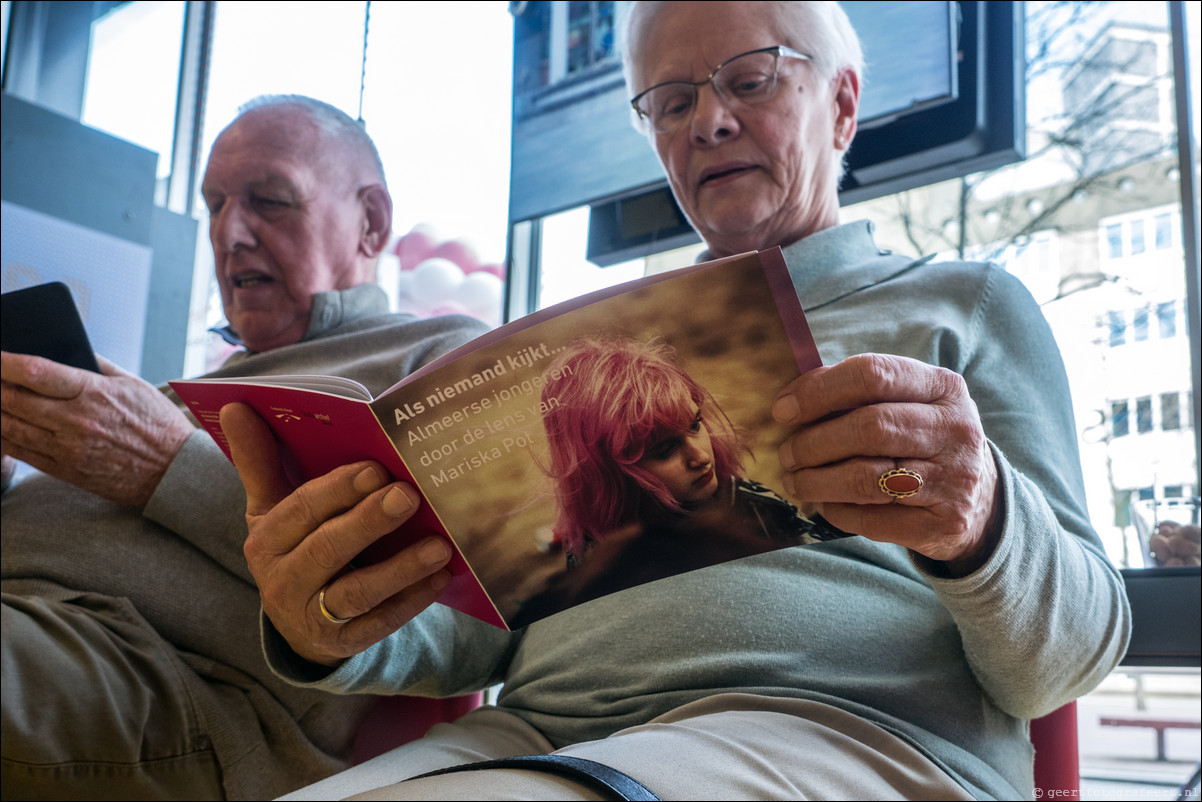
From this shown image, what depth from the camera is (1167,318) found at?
1.91m

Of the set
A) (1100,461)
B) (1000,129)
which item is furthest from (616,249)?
(1100,461)

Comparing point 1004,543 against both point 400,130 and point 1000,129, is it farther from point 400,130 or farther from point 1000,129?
point 400,130

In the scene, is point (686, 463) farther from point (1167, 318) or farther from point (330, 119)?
point (1167, 318)

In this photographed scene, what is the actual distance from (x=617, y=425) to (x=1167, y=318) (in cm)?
169

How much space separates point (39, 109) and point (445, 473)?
2.52 meters

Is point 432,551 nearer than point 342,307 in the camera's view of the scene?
Yes

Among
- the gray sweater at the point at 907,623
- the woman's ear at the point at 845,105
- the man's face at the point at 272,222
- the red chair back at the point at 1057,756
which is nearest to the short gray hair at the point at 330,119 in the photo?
the man's face at the point at 272,222

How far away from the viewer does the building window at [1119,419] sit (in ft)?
6.26

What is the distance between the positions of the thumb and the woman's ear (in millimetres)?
1061

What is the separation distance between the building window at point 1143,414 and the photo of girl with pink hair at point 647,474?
147 cm

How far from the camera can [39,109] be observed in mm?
2574

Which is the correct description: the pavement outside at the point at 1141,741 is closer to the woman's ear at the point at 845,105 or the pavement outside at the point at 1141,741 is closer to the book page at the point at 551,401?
the woman's ear at the point at 845,105

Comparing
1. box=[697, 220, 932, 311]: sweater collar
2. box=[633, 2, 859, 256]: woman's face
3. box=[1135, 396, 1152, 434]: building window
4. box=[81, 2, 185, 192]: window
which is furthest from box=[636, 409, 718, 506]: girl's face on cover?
box=[81, 2, 185, 192]: window

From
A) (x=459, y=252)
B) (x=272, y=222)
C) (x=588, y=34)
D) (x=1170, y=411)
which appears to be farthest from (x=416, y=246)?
(x=1170, y=411)
